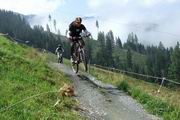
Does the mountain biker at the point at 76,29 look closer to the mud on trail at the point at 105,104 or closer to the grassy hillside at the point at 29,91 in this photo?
the grassy hillside at the point at 29,91

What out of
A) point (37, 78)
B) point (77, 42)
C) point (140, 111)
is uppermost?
point (77, 42)

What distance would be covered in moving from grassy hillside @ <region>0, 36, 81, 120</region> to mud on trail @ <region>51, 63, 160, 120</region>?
64 centimetres

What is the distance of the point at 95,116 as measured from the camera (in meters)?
14.0

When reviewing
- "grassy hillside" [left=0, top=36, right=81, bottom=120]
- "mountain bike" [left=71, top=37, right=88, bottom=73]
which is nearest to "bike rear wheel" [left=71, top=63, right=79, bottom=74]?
"mountain bike" [left=71, top=37, right=88, bottom=73]

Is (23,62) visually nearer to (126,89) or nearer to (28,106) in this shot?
(126,89)

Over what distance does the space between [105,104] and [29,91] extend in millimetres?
2933

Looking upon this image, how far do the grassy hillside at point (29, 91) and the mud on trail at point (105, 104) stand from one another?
2.08 feet

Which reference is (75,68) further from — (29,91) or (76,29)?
(29,91)

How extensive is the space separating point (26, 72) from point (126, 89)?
440 cm

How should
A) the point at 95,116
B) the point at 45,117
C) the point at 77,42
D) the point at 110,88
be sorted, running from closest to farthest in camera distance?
the point at 45,117 → the point at 95,116 → the point at 110,88 → the point at 77,42

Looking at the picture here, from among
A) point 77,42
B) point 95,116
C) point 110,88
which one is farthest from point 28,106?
point 77,42

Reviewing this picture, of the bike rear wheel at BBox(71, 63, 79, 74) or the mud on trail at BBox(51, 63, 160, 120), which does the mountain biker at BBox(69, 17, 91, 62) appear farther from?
the mud on trail at BBox(51, 63, 160, 120)

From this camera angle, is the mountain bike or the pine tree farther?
the pine tree

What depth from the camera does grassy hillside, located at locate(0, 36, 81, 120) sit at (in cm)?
1175
